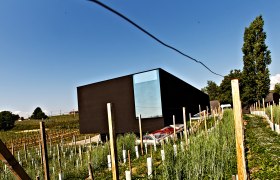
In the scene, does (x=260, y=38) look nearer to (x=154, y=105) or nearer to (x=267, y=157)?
(x=154, y=105)

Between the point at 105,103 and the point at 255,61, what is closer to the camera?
the point at 105,103

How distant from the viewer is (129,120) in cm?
2230

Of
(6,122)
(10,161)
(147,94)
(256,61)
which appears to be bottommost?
(6,122)

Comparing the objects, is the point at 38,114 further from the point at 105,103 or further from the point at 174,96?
the point at 174,96

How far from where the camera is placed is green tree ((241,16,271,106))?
3616 centimetres

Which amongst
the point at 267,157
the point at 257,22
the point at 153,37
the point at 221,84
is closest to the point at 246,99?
the point at 221,84

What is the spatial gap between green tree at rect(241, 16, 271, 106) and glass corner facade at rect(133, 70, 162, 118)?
21.5 metres

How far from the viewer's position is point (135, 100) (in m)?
22.0

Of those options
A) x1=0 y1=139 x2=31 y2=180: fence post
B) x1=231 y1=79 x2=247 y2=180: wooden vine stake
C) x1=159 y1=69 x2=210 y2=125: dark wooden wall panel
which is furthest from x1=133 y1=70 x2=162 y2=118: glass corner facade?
x1=0 y1=139 x2=31 y2=180: fence post

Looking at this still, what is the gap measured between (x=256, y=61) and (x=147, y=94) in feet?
74.6

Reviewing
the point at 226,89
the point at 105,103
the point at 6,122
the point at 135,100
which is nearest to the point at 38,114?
the point at 6,122

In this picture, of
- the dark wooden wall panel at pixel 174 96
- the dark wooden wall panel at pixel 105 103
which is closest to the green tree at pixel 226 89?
the dark wooden wall panel at pixel 174 96

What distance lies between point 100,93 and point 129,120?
4.45 m

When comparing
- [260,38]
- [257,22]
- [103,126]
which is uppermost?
[257,22]
